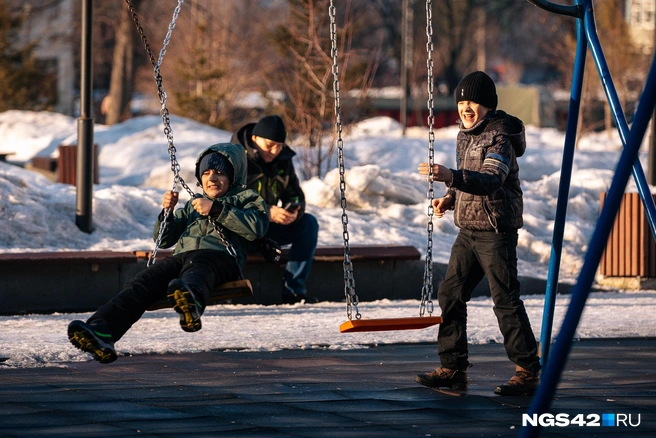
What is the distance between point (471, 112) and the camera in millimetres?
5914

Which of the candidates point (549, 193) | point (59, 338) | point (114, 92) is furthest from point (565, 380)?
point (114, 92)

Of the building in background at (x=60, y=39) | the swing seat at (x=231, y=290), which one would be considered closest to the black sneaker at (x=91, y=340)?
the swing seat at (x=231, y=290)

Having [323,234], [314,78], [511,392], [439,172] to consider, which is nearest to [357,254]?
[323,234]

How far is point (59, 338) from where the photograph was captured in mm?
7527

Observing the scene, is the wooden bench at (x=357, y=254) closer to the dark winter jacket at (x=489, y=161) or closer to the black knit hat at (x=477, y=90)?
the dark winter jacket at (x=489, y=161)

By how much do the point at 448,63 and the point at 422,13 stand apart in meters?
3.10

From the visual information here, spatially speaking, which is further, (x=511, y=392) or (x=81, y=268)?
(x=81, y=268)

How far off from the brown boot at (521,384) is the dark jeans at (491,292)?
0.04 metres

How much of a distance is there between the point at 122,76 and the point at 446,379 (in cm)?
2832

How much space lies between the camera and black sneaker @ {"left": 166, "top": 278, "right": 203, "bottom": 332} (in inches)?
229

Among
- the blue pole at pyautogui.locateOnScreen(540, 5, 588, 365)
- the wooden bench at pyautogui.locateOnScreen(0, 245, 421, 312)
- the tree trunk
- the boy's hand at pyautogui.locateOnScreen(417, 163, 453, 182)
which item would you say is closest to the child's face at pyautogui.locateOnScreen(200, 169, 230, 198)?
the boy's hand at pyautogui.locateOnScreen(417, 163, 453, 182)

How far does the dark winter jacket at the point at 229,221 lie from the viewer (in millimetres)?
6586

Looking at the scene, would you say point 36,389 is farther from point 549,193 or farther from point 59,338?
point 549,193

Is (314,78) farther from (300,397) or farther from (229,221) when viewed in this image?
(300,397)
